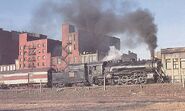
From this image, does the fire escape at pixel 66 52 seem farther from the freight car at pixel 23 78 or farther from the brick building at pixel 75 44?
the freight car at pixel 23 78

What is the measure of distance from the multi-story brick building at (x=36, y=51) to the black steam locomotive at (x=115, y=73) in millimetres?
64945

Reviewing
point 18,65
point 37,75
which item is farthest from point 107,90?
point 18,65

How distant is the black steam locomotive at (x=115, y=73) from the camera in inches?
1703

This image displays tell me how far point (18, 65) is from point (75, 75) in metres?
73.0

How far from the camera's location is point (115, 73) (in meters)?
45.1

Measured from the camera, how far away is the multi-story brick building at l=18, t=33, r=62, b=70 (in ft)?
385

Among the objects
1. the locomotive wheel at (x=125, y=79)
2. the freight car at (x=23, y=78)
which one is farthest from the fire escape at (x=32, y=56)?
the locomotive wheel at (x=125, y=79)

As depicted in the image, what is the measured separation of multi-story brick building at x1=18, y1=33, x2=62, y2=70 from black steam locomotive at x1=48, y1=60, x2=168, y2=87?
64.9 meters

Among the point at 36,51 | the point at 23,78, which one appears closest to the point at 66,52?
the point at 36,51

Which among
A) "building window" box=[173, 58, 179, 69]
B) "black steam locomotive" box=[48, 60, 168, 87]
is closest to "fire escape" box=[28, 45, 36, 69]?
"black steam locomotive" box=[48, 60, 168, 87]

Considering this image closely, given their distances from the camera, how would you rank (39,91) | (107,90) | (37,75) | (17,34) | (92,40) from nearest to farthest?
1. (107,90)
2. (39,91)
3. (37,75)
4. (92,40)
5. (17,34)

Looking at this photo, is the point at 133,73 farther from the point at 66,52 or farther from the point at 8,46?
the point at 8,46

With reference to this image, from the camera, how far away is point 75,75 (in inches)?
1989

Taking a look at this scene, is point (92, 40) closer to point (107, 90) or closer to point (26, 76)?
point (26, 76)
